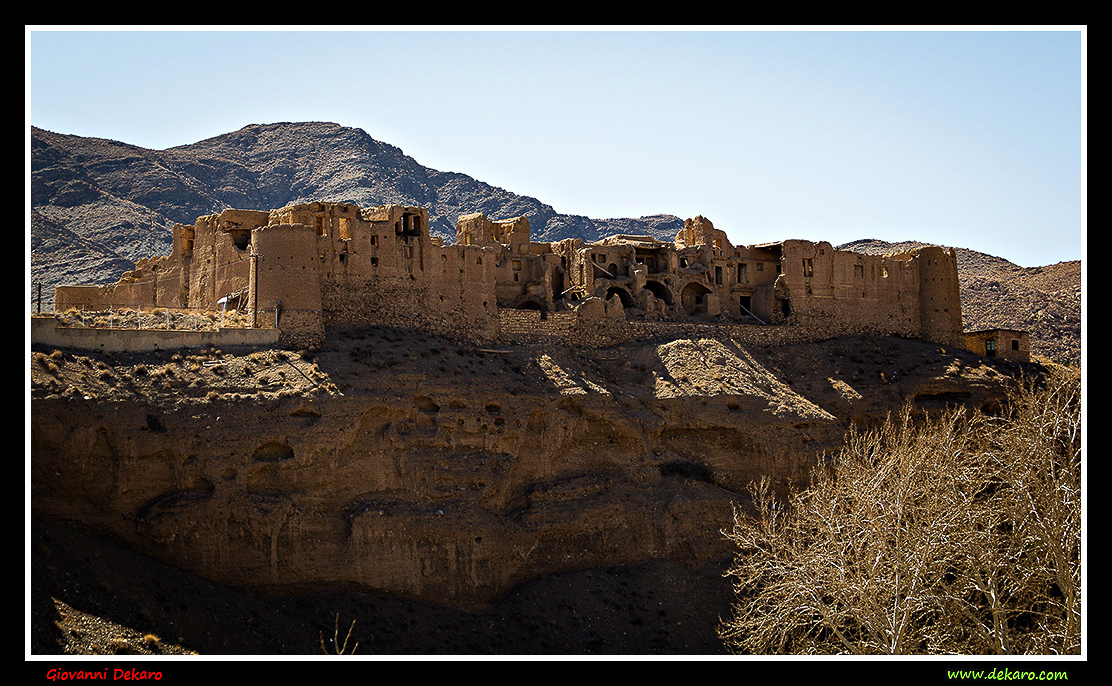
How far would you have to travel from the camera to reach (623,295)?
204 ft

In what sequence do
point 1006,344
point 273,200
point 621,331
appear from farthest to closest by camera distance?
point 273,200, point 1006,344, point 621,331

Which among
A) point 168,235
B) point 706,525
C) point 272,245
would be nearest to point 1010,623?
point 706,525

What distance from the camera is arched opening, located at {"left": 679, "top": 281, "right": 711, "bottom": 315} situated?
2495 inches

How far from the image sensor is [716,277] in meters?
64.5

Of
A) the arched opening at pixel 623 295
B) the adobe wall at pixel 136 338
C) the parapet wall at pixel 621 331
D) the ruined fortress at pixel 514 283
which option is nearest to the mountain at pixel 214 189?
the ruined fortress at pixel 514 283

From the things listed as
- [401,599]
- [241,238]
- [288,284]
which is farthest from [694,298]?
[401,599]

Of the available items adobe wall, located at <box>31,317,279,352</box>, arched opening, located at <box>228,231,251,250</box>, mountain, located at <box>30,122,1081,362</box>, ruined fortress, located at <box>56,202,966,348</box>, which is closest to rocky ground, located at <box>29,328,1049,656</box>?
adobe wall, located at <box>31,317,279,352</box>

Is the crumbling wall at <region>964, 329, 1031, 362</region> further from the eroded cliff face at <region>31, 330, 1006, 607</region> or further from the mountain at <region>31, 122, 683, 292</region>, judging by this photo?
the mountain at <region>31, 122, 683, 292</region>

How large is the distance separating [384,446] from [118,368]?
9.45 meters

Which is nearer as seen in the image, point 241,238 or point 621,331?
point 241,238

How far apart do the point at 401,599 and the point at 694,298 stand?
25536 mm

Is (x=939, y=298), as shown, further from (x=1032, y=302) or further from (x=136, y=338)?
(x=136, y=338)

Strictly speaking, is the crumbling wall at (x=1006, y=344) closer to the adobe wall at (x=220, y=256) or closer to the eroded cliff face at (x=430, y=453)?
the eroded cliff face at (x=430, y=453)

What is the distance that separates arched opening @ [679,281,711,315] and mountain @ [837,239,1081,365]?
26.0 m
